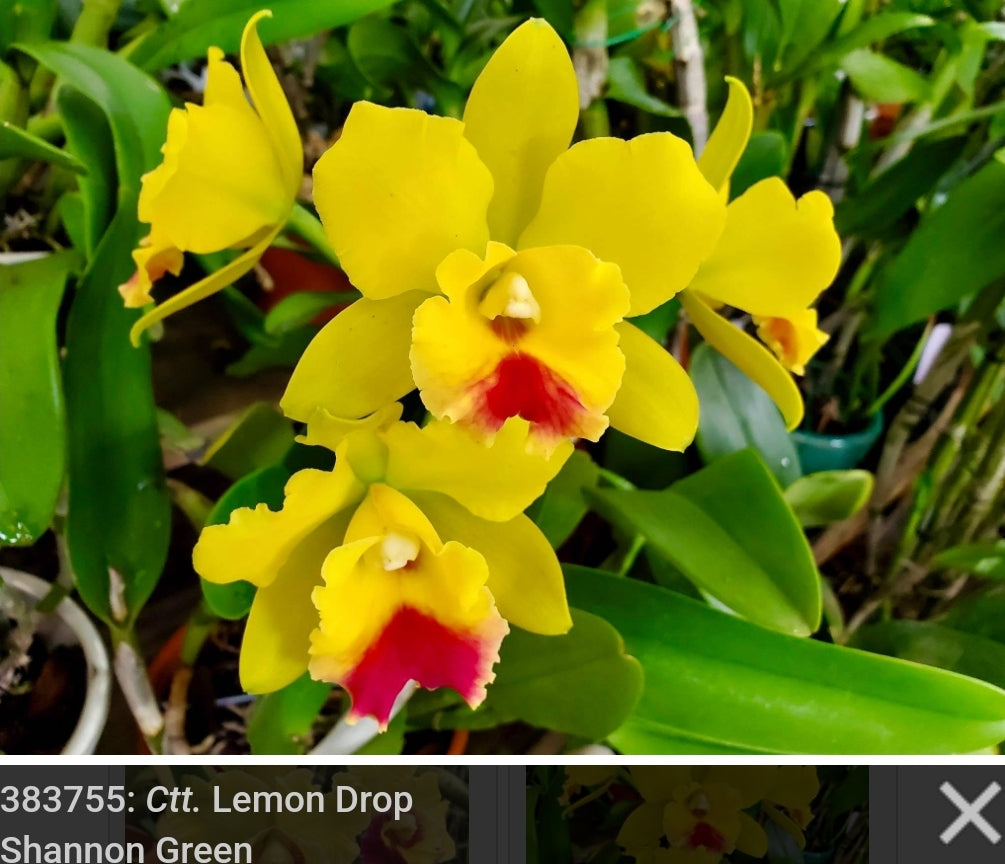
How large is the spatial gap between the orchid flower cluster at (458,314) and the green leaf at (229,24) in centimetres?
17

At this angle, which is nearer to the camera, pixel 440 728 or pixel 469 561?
pixel 469 561

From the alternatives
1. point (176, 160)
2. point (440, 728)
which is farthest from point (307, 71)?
point (440, 728)

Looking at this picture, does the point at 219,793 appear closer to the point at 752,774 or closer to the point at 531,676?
the point at 531,676

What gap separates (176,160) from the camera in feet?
1.43

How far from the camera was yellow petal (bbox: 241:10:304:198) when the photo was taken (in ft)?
1.38

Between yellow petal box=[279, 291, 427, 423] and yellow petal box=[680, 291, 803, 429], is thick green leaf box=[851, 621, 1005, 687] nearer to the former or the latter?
yellow petal box=[680, 291, 803, 429]

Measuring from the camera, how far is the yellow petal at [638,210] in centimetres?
37

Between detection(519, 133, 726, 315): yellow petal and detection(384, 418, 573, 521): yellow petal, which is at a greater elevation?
detection(519, 133, 726, 315): yellow petal

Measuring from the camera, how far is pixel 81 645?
30.7 inches

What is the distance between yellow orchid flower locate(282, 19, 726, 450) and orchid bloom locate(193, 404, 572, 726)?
0.12ft


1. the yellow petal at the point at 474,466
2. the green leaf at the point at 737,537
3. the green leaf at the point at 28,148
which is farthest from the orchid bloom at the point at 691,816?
the green leaf at the point at 28,148

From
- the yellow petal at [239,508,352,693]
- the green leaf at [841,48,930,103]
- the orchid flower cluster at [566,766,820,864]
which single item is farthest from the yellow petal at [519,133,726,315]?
the green leaf at [841,48,930,103]

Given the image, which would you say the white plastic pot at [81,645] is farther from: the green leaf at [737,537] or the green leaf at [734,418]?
the green leaf at [734,418]

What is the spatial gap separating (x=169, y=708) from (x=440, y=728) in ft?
0.89
